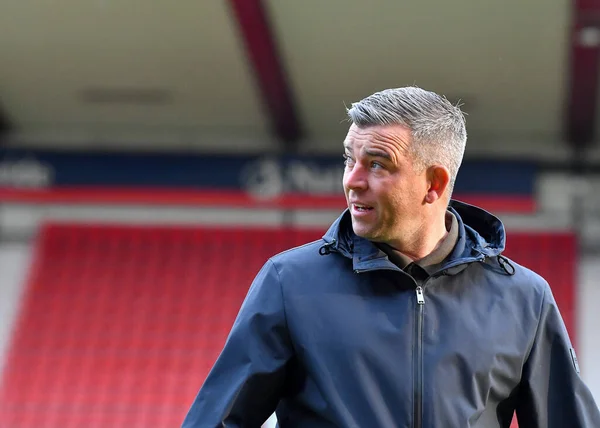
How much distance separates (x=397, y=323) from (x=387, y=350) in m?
0.06

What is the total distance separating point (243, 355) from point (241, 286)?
7224mm

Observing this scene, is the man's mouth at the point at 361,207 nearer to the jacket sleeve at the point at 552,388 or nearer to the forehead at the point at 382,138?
the forehead at the point at 382,138

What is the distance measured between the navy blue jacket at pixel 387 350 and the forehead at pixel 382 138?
0.62ft

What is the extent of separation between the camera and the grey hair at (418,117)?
2.31 m

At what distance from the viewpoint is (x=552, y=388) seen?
2398 millimetres

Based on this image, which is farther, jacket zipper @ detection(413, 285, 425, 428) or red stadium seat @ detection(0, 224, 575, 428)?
red stadium seat @ detection(0, 224, 575, 428)

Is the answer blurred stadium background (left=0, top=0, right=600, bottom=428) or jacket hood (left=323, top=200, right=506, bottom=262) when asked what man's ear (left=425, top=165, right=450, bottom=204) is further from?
blurred stadium background (left=0, top=0, right=600, bottom=428)

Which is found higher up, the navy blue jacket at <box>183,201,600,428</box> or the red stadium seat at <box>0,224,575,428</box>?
the navy blue jacket at <box>183,201,600,428</box>

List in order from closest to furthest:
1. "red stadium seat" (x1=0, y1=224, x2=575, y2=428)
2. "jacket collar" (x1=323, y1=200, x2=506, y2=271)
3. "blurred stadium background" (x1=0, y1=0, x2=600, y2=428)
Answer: "jacket collar" (x1=323, y1=200, x2=506, y2=271) < "blurred stadium background" (x1=0, y1=0, x2=600, y2=428) < "red stadium seat" (x1=0, y1=224, x2=575, y2=428)

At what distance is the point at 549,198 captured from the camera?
31.7 feet

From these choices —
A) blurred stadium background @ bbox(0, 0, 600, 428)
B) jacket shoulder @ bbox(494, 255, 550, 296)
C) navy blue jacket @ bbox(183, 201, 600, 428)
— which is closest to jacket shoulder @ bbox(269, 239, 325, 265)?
navy blue jacket @ bbox(183, 201, 600, 428)

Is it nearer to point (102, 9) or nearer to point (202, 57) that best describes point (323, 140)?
point (202, 57)

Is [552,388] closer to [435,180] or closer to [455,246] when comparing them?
[455,246]

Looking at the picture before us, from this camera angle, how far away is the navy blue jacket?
2.23 metres
